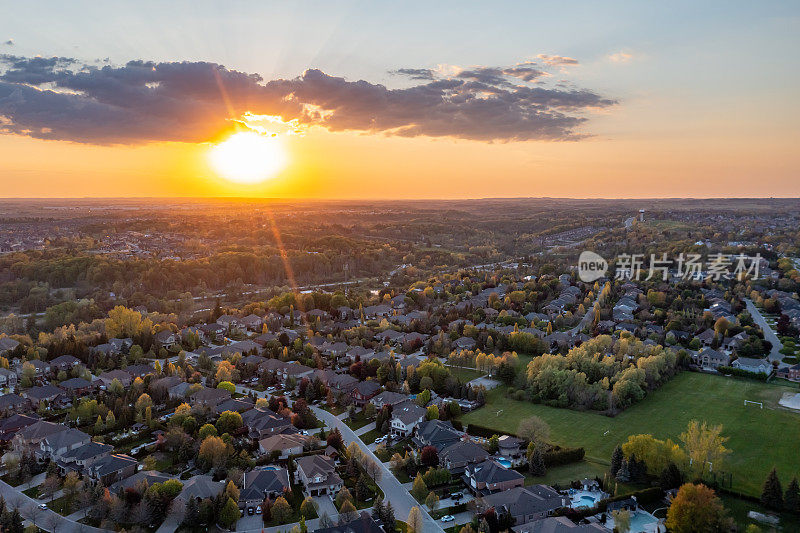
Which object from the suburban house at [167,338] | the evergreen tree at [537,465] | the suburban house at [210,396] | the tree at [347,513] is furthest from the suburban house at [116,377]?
the evergreen tree at [537,465]

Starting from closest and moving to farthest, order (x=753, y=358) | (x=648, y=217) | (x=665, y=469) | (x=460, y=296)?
(x=665, y=469), (x=753, y=358), (x=460, y=296), (x=648, y=217)

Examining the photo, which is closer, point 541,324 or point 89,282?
point 541,324

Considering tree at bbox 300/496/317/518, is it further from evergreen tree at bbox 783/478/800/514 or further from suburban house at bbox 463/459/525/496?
evergreen tree at bbox 783/478/800/514

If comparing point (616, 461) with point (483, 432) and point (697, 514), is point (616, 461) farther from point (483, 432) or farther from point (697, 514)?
point (483, 432)

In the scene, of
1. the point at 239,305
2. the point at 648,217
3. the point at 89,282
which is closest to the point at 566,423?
the point at 239,305

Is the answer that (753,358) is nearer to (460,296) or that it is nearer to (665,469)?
(665,469)

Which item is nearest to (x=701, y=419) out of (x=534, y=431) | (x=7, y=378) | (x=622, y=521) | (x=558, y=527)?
(x=534, y=431)

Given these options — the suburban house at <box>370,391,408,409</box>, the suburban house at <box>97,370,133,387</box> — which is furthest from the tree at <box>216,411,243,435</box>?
the suburban house at <box>97,370,133,387</box>
